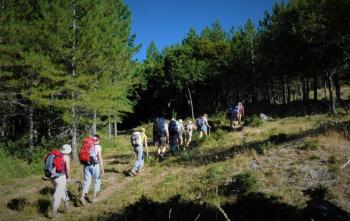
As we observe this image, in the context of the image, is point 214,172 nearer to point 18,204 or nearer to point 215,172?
point 215,172

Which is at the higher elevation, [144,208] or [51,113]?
[51,113]

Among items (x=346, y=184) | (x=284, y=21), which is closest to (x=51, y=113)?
(x=346, y=184)

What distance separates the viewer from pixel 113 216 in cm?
914

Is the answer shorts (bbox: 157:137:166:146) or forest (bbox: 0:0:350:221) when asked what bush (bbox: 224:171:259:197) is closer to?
forest (bbox: 0:0:350:221)

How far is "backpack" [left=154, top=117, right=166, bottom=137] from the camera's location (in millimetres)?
15672

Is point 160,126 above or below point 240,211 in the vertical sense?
above

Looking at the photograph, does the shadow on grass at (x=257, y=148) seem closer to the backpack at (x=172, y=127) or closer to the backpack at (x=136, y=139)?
the backpack at (x=172, y=127)

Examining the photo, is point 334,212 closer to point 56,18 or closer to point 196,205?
point 196,205

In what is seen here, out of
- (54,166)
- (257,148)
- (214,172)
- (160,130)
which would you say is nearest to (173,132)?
(160,130)

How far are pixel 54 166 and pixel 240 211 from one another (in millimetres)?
5233

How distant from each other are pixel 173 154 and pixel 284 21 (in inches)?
953

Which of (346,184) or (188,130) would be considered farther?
(188,130)

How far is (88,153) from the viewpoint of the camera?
1056 cm

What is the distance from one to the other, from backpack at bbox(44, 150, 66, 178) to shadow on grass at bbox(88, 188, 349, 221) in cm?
168
